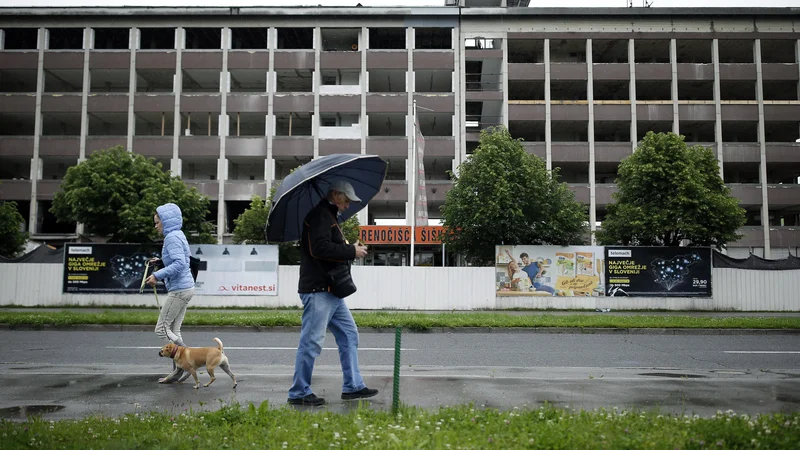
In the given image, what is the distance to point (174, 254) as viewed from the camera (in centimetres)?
695

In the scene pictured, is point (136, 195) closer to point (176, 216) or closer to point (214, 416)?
point (176, 216)

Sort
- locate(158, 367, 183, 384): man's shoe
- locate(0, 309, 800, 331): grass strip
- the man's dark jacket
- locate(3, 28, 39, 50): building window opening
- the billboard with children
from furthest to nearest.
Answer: locate(3, 28, 39, 50): building window opening < the billboard with children < locate(0, 309, 800, 331): grass strip < locate(158, 367, 183, 384): man's shoe < the man's dark jacket

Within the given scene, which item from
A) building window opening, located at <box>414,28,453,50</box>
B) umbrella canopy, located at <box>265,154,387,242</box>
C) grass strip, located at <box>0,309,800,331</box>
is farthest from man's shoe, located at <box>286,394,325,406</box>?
building window opening, located at <box>414,28,453,50</box>

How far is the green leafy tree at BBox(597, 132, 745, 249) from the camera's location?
83.2ft

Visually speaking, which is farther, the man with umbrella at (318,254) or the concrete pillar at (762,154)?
the concrete pillar at (762,154)

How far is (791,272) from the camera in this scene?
70.8 feet

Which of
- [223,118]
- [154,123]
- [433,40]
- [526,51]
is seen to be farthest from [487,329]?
A: [154,123]

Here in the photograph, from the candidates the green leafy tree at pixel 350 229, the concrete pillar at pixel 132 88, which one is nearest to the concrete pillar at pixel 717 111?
the green leafy tree at pixel 350 229

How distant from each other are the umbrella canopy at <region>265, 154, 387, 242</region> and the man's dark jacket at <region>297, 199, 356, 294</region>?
0.70 ft

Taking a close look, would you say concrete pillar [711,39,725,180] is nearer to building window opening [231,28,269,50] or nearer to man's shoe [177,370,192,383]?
building window opening [231,28,269,50]

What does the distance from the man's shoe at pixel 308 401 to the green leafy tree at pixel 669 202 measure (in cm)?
2254

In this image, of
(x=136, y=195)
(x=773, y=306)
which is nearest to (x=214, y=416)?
(x=773, y=306)

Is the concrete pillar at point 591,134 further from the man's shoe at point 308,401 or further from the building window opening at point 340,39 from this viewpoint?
the man's shoe at point 308,401

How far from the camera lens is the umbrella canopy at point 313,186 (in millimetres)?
5391
